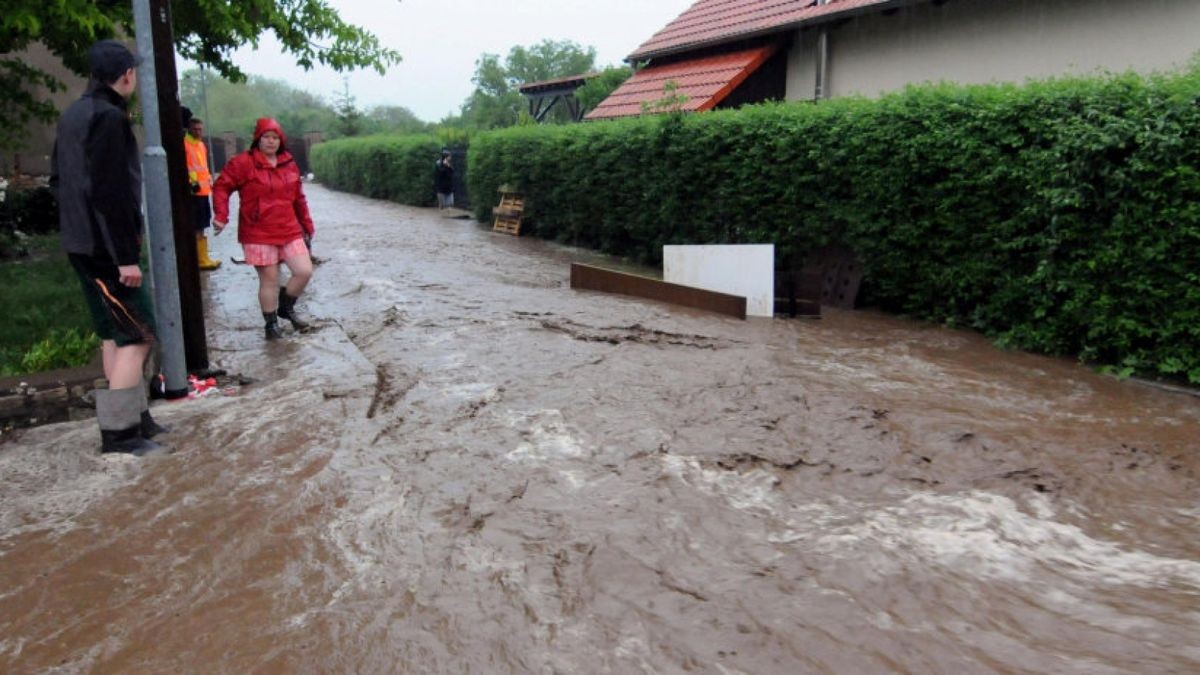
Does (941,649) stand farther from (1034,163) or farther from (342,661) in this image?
(1034,163)

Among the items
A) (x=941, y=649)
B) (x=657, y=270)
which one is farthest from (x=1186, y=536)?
(x=657, y=270)

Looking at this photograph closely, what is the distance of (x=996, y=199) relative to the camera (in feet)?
25.7

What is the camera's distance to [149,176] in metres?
5.41

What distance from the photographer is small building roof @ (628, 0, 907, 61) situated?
1299 cm

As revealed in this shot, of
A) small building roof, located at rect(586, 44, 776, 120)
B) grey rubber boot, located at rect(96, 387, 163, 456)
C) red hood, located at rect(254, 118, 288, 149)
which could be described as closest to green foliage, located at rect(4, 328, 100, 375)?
grey rubber boot, located at rect(96, 387, 163, 456)

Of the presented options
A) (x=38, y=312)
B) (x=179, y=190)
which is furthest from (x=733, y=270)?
(x=38, y=312)

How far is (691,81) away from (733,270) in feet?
23.8

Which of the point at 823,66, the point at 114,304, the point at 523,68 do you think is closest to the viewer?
the point at 114,304

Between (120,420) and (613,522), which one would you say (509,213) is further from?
(613,522)

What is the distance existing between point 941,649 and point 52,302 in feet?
26.0

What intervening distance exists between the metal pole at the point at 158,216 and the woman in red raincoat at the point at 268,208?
144cm

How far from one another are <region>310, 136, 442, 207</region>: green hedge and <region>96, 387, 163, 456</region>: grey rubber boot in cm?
2292

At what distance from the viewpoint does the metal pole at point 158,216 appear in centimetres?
540

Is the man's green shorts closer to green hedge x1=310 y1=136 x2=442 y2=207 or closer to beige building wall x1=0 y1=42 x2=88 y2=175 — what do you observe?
beige building wall x1=0 y1=42 x2=88 y2=175
